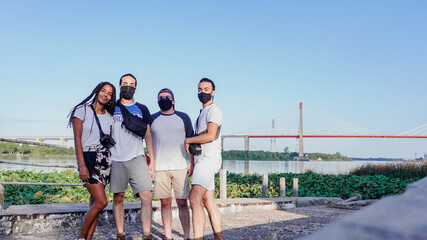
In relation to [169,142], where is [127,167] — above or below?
below

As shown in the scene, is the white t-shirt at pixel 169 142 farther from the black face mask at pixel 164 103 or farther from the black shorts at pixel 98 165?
the black shorts at pixel 98 165

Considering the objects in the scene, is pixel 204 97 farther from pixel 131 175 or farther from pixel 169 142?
pixel 131 175

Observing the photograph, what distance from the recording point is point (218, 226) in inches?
141

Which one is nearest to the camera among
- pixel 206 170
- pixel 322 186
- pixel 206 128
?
pixel 206 170

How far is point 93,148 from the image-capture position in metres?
3.63

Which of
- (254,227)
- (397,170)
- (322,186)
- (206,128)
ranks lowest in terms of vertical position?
(322,186)

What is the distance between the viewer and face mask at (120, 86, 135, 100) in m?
3.97

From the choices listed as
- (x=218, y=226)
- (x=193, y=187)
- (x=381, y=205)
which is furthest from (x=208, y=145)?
(x=381, y=205)

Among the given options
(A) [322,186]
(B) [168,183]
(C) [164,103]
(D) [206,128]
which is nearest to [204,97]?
(D) [206,128]

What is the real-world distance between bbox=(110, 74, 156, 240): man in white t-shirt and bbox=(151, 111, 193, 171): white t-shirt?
0.10 meters

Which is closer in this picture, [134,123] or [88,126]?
[88,126]

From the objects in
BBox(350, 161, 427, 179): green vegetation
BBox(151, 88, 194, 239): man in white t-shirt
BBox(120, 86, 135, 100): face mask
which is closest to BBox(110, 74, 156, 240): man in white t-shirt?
BBox(120, 86, 135, 100): face mask

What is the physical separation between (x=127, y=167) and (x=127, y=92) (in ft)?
2.43

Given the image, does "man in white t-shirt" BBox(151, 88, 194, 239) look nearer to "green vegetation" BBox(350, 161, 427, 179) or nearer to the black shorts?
the black shorts
